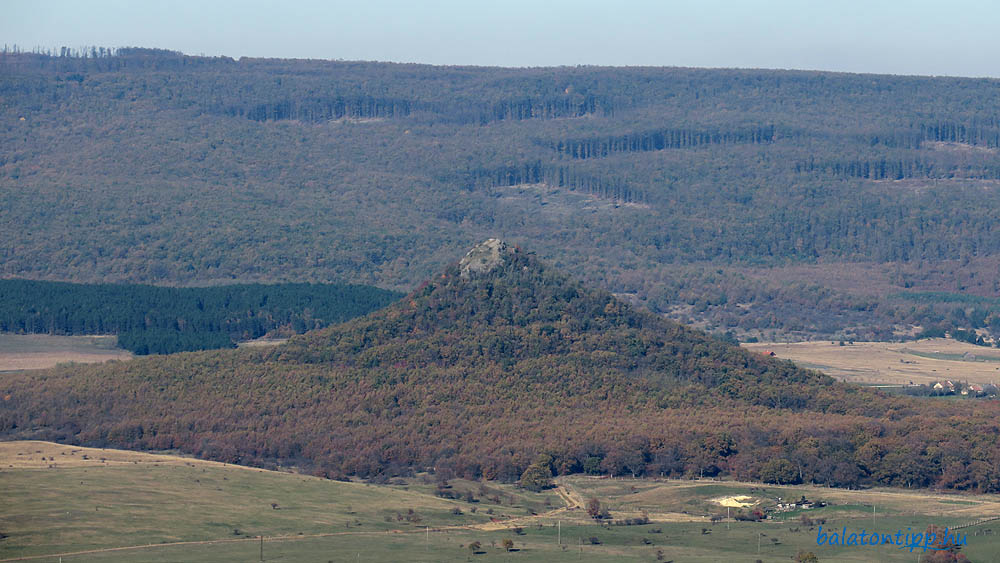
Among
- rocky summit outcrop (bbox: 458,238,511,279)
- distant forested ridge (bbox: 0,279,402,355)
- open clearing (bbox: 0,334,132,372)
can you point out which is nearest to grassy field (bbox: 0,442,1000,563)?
rocky summit outcrop (bbox: 458,238,511,279)

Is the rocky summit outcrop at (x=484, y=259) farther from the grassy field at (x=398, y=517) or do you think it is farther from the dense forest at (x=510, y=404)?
the grassy field at (x=398, y=517)

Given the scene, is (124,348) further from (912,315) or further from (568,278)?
(912,315)

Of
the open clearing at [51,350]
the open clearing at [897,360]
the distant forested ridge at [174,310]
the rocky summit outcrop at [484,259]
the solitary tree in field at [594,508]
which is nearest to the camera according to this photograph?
the solitary tree in field at [594,508]

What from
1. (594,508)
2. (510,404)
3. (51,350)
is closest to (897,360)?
(510,404)

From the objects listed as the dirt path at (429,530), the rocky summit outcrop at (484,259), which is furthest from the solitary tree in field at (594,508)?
the rocky summit outcrop at (484,259)

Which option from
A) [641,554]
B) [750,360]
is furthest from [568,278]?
[641,554]

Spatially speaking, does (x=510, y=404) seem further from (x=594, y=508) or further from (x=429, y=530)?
(x=429, y=530)
